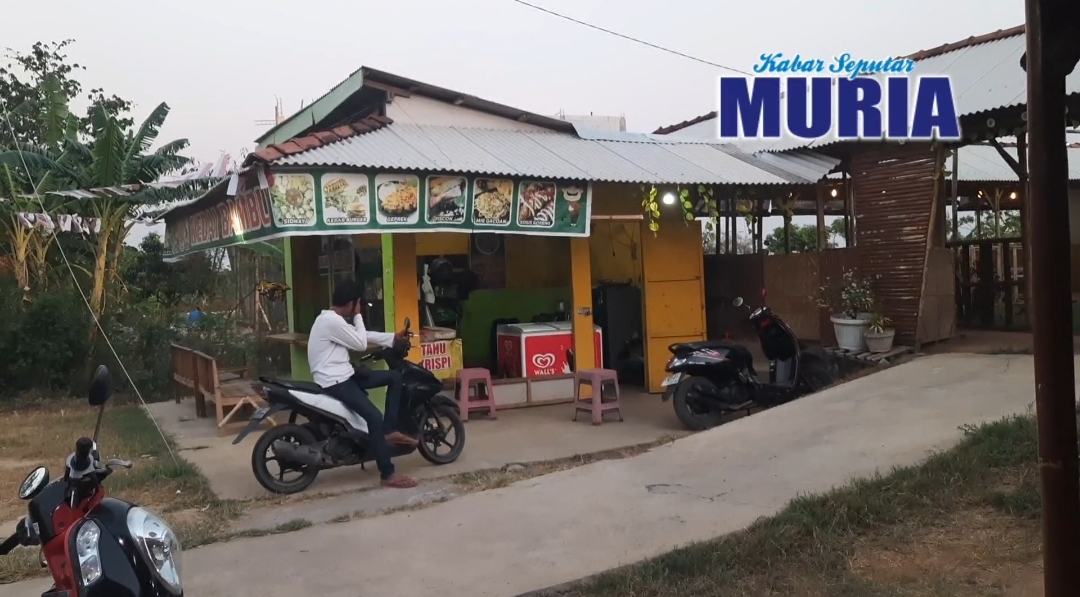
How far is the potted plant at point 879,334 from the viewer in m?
9.56

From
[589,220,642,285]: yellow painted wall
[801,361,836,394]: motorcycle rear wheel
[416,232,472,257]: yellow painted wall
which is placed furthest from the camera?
[589,220,642,285]: yellow painted wall

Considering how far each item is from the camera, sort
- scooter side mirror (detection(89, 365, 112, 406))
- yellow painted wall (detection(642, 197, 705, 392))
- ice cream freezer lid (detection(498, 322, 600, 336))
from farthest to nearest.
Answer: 1. yellow painted wall (detection(642, 197, 705, 392))
2. ice cream freezer lid (detection(498, 322, 600, 336))
3. scooter side mirror (detection(89, 365, 112, 406))

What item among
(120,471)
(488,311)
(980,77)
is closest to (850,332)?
(980,77)

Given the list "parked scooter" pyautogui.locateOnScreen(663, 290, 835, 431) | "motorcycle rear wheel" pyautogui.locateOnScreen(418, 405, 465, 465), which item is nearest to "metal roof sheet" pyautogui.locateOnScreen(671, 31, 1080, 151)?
"parked scooter" pyautogui.locateOnScreen(663, 290, 835, 431)

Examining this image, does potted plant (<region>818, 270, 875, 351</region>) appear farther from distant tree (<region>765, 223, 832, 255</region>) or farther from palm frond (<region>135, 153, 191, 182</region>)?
distant tree (<region>765, 223, 832, 255</region>)

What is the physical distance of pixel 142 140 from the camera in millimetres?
13461

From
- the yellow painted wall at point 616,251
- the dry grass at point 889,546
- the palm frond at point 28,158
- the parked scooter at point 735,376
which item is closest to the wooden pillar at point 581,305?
the yellow painted wall at point 616,251

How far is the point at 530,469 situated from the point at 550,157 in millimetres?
4082

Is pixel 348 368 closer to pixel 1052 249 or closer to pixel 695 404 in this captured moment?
pixel 695 404

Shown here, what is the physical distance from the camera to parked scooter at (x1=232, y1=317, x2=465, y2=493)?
6.30 meters

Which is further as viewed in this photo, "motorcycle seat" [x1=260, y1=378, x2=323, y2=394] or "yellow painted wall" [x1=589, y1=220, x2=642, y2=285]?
"yellow painted wall" [x1=589, y1=220, x2=642, y2=285]

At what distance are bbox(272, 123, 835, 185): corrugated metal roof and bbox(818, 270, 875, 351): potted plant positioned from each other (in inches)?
56.9

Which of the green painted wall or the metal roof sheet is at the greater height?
the metal roof sheet

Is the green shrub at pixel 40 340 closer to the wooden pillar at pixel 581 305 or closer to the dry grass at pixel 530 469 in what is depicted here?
the wooden pillar at pixel 581 305
